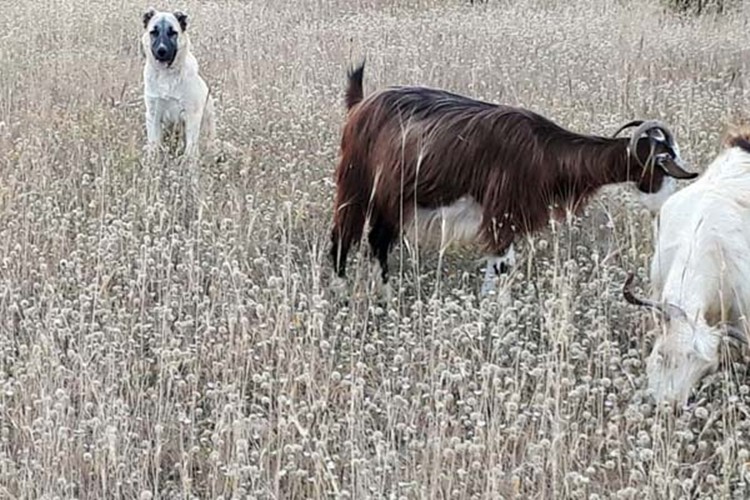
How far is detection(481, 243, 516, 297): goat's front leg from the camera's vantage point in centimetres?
551

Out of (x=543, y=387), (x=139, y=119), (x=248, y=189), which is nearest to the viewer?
(x=543, y=387)

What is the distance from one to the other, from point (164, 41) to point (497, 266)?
12.2ft

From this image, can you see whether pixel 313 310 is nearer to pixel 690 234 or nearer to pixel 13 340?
pixel 13 340

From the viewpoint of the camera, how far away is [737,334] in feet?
13.9

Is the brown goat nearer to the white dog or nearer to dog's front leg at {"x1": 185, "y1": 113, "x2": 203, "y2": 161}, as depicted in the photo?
dog's front leg at {"x1": 185, "y1": 113, "x2": 203, "y2": 161}

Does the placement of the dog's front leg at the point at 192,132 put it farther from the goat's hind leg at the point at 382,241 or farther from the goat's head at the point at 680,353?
the goat's head at the point at 680,353

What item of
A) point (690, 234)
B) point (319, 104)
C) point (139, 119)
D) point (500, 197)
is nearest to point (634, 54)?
point (319, 104)

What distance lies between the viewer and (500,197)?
541 centimetres

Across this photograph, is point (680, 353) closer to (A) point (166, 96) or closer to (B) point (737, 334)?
(B) point (737, 334)

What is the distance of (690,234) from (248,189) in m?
3.25

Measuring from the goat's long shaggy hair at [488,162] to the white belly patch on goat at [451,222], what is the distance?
0.03 meters

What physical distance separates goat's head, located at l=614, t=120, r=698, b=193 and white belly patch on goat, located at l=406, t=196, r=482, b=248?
0.82 meters

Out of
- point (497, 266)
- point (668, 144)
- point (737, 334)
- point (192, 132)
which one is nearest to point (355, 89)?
point (497, 266)

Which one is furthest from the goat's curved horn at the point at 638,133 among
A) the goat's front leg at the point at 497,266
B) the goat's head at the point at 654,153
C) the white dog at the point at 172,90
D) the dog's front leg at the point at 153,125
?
the dog's front leg at the point at 153,125
